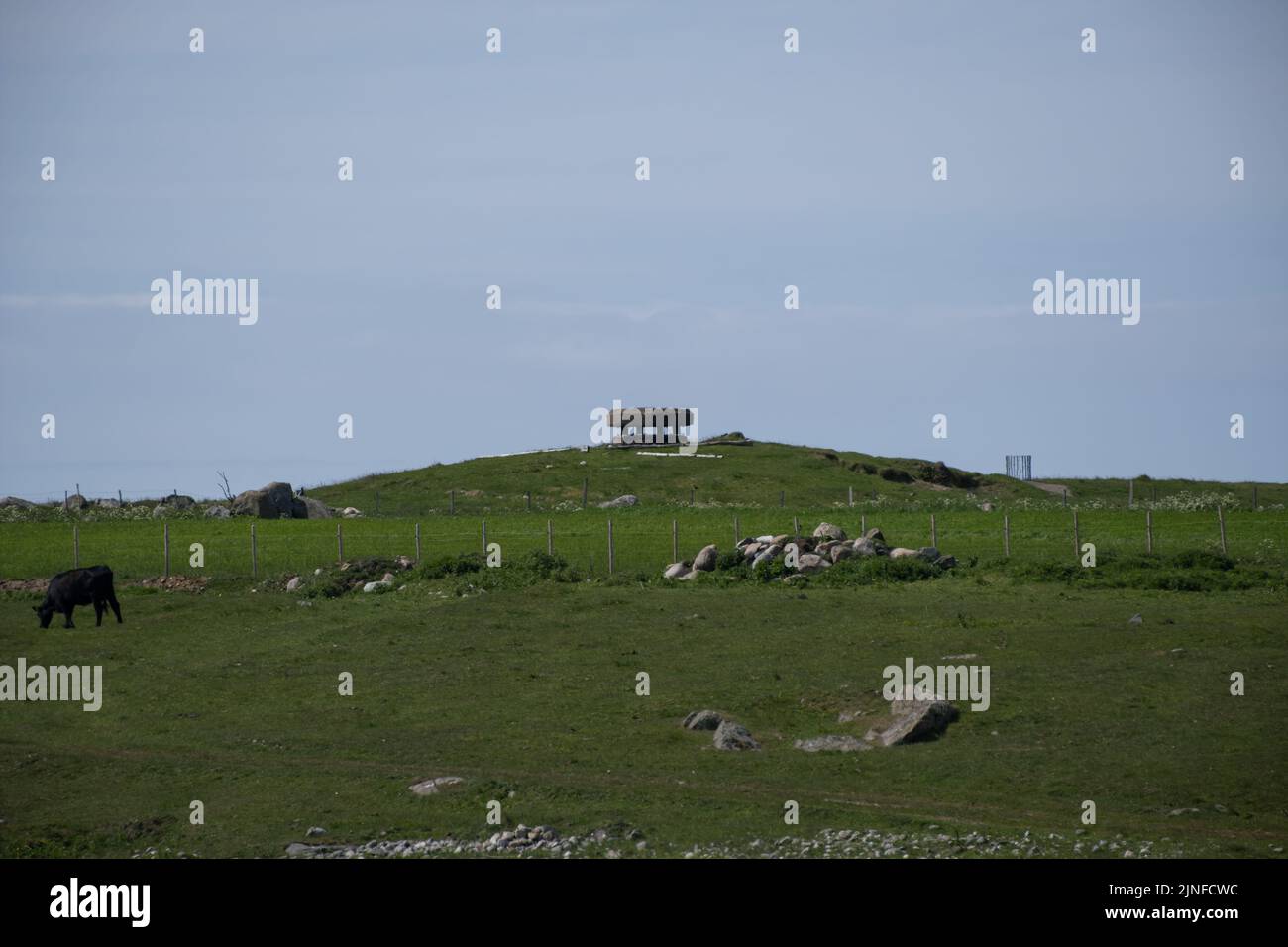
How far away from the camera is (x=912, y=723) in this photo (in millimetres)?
27453

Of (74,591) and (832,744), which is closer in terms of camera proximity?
(832,744)

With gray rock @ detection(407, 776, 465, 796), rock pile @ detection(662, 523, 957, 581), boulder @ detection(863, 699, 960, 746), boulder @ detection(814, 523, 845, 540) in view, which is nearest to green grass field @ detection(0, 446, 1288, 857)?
gray rock @ detection(407, 776, 465, 796)

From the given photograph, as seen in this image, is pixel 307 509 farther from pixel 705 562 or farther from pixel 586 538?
pixel 705 562

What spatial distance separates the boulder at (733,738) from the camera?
27.5 meters

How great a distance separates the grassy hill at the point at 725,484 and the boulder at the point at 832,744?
56640 mm

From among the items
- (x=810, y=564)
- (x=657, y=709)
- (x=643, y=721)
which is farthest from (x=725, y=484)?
(x=643, y=721)

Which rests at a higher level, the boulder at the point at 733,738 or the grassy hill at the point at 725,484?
the grassy hill at the point at 725,484

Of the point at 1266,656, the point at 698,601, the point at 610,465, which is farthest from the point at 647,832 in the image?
the point at 610,465

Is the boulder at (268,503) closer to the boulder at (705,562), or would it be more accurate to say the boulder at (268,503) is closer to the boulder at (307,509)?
the boulder at (307,509)

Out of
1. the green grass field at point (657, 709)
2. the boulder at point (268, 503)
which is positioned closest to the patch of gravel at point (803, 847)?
the green grass field at point (657, 709)

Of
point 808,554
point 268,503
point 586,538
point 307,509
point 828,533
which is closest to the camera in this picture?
point 808,554

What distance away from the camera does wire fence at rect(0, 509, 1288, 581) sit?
2258 inches

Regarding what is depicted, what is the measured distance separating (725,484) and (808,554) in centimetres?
5085
